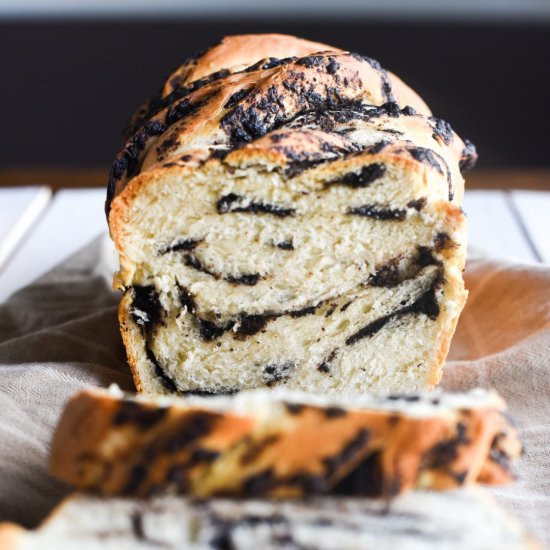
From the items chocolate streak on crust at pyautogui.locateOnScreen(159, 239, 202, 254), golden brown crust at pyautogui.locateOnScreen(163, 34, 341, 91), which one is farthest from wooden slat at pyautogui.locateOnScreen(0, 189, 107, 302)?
chocolate streak on crust at pyautogui.locateOnScreen(159, 239, 202, 254)

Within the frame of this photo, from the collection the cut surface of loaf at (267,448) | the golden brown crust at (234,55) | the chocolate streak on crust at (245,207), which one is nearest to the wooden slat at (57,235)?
the golden brown crust at (234,55)

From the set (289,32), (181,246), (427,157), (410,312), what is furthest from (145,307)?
(289,32)

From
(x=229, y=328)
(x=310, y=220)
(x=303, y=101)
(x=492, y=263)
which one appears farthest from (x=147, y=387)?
(x=492, y=263)

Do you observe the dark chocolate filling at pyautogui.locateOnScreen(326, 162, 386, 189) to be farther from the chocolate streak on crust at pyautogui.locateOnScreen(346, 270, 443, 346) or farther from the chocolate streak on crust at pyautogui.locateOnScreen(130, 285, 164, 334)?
the chocolate streak on crust at pyautogui.locateOnScreen(130, 285, 164, 334)

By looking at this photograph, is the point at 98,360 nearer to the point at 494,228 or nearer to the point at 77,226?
the point at 77,226

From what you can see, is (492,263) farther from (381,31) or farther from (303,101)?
(381,31)

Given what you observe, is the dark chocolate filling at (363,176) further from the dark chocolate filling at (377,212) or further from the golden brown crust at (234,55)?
the golden brown crust at (234,55)
